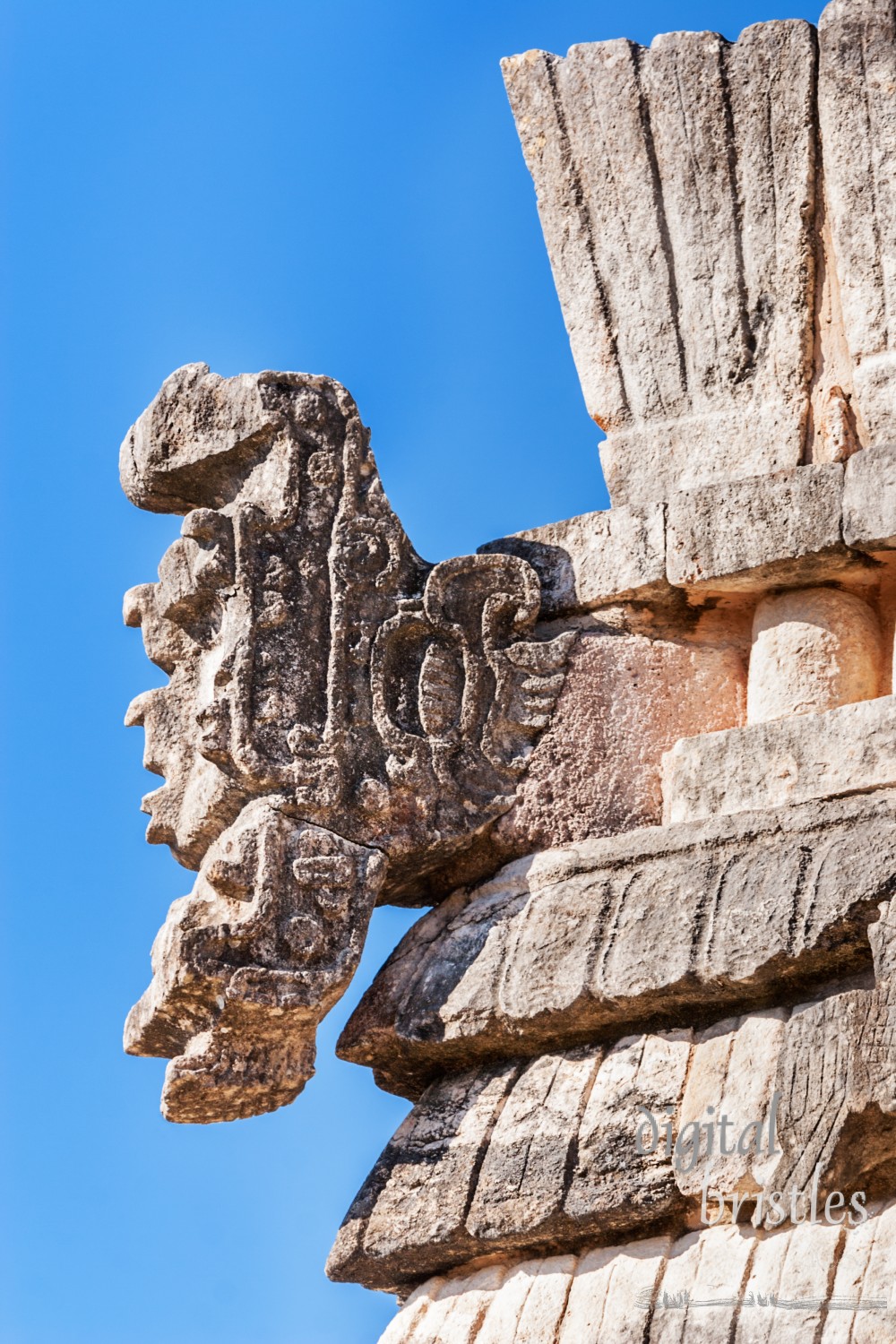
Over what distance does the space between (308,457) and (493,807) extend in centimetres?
100

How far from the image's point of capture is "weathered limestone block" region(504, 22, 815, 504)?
206 inches

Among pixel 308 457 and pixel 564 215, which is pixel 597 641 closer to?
pixel 308 457

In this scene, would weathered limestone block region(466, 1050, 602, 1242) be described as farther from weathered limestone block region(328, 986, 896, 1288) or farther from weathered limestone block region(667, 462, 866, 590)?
weathered limestone block region(667, 462, 866, 590)

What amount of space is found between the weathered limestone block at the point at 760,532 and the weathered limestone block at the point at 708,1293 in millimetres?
1579

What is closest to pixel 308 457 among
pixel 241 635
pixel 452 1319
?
pixel 241 635

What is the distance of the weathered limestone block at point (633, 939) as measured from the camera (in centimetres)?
434

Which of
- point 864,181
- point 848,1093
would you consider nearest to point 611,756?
point 848,1093

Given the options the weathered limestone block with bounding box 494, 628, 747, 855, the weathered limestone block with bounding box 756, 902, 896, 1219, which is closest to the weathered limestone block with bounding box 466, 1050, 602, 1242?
the weathered limestone block with bounding box 756, 902, 896, 1219

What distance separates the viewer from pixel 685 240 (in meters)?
5.39

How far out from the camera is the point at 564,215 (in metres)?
5.59

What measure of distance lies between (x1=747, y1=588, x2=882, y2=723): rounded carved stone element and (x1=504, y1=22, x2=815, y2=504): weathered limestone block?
0.36 metres

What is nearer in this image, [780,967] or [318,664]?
[780,967]

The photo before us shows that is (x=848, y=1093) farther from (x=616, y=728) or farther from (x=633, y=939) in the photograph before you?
(x=616, y=728)

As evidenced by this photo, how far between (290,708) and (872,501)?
1.45m
